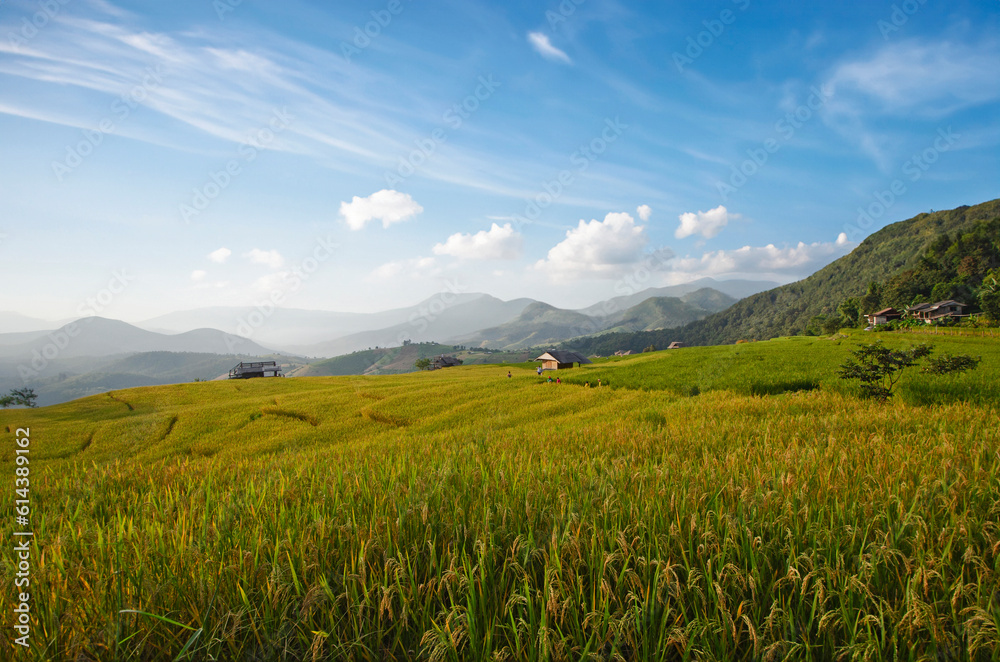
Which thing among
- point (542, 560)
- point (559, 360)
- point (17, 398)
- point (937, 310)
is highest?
point (937, 310)

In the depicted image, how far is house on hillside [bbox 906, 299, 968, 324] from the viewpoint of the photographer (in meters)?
61.0

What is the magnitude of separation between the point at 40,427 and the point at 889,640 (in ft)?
56.3

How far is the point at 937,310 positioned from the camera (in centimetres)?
6353

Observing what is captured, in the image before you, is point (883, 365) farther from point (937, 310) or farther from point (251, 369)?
point (937, 310)

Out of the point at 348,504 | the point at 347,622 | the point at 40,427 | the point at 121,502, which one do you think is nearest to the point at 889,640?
the point at 347,622

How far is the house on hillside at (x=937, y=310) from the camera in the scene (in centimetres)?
6103

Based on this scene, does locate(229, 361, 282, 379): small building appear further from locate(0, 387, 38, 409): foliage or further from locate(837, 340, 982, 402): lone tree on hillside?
locate(837, 340, 982, 402): lone tree on hillside

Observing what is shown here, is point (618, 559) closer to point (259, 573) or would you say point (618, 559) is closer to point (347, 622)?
point (347, 622)

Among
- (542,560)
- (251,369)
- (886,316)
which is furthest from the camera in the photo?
(886,316)

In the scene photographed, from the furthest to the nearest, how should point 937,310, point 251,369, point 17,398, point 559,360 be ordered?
point 937,310, point 559,360, point 17,398, point 251,369

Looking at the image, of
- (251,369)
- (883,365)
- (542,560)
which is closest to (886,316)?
(883,365)

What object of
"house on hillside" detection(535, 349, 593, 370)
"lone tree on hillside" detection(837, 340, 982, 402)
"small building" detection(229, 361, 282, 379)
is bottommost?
"house on hillside" detection(535, 349, 593, 370)

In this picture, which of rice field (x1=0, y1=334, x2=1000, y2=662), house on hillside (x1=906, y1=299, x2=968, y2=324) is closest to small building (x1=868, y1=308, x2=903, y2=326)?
house on hillside (x1=906, y1=299, x2=968, y2=324)

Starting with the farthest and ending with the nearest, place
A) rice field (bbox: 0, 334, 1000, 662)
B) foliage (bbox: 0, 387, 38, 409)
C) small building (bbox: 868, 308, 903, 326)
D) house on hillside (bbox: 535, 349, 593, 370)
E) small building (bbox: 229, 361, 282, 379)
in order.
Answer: small building (bbox: 868, 308, 903, 326), house on hillside (bbox: 535, 349, 593, 370), foliage (bbox: 0, 387, 38, 409), small building (bbox: 229, 361, 282, 379), rice field (bbox: 0, 334, 1000, 662)
